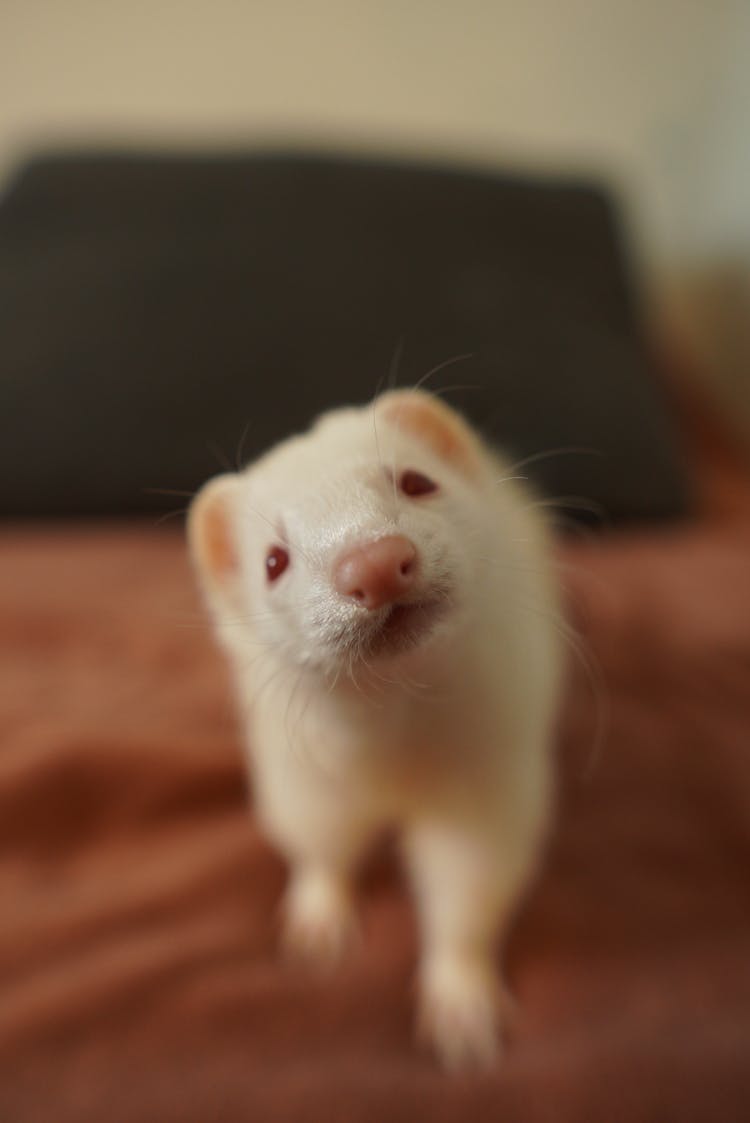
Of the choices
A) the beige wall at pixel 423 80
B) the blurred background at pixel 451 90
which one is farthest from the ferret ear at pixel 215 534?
the beige wall at pixel 423 80

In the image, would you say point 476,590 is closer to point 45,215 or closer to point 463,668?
point 463,668

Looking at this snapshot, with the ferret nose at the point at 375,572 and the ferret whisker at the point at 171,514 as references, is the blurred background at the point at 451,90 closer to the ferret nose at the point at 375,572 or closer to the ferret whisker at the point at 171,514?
the ferret whisker at the point at 171,514

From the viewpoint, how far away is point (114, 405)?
1.50 metres

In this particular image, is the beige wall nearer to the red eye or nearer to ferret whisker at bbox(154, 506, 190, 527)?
ferret whisker at bbox(154, 506, 190, 527)

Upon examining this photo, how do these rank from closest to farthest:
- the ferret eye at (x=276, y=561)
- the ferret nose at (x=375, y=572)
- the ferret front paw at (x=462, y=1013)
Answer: the ferret nose at (x=375, y=572), the ferret eye at (x=276, y=561), the ferret front paw at (x=462, y=1013)

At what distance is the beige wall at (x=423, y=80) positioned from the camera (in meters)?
2.19

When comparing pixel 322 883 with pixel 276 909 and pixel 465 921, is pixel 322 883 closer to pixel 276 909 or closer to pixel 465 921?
pixel 276 909

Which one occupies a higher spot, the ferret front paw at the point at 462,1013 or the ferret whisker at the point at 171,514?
the ferret whisker at the point at 171,514

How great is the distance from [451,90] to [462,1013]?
256cm

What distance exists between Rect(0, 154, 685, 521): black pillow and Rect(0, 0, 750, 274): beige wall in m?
0.68

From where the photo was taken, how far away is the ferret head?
0.53 m

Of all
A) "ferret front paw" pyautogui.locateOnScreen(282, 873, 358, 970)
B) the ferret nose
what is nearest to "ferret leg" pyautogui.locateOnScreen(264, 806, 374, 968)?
"ferret front paw" pyautogui.locateOnScreen(282, 873, 358, 970)

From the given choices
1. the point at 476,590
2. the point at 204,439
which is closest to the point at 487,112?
the point at 204,439

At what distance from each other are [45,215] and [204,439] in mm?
891
